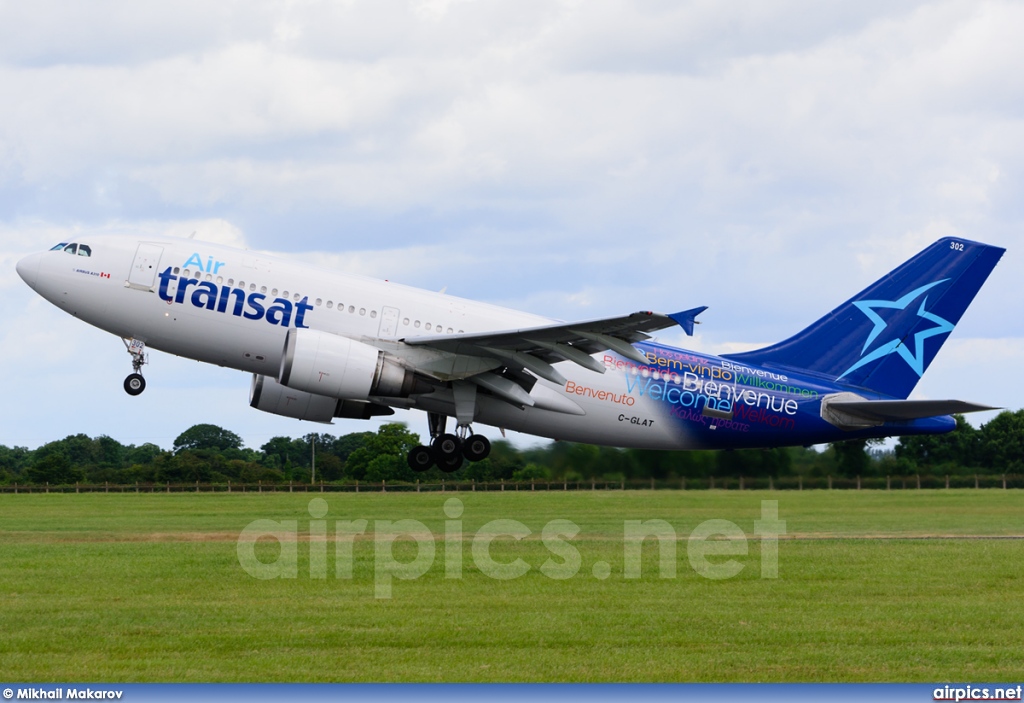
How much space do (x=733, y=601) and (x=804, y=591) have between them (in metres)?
2.10

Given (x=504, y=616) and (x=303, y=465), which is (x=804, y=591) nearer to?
(x=504, y=616)

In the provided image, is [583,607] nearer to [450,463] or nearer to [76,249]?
[450,463]

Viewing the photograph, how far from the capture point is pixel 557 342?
3234 cm

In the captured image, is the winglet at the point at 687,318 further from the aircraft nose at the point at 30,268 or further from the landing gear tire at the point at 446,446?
the aircraft nose at the point at 30,268

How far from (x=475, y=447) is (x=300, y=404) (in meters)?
4.43

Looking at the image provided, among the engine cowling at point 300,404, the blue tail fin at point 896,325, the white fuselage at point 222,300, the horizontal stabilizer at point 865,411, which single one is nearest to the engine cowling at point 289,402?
the engine cowling at point 300,404

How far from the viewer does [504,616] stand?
86.4ft

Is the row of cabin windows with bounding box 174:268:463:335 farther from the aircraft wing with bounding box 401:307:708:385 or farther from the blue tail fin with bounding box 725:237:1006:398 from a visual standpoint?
the blue tail fin with bounding box 725:237:1006:398

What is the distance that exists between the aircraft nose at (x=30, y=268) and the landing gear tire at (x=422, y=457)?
981 centimetres

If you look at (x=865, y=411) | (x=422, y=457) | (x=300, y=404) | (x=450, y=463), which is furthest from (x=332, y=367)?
(x=865, y=411)

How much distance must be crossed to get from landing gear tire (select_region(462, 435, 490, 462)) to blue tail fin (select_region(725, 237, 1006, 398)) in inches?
287

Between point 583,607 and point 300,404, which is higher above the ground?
point 300,404

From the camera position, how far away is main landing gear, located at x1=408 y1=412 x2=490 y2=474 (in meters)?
36.0

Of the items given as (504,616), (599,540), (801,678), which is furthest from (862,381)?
(801,678)
